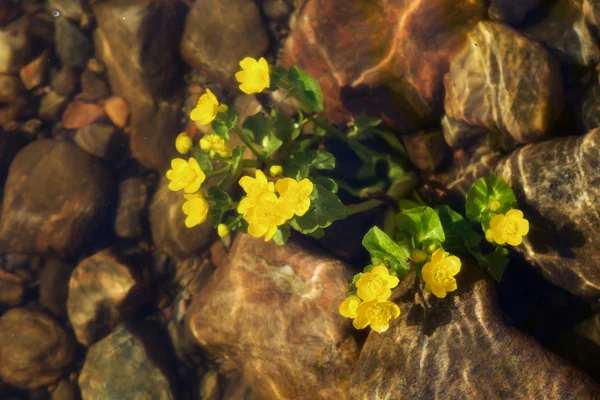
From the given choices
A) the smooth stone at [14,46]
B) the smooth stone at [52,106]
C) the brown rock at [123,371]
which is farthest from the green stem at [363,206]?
the smooth stone at [14,46]

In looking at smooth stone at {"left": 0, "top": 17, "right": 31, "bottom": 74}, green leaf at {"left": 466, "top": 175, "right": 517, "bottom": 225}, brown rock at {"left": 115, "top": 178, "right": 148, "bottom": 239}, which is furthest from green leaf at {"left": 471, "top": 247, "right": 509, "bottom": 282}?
smooth stone at {"left": 0, "top": 17, "right": 31, "bottom": 74}

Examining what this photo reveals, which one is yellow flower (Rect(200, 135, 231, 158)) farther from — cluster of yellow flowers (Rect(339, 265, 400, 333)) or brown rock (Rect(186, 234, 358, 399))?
cluster of yellow flowers (Rect(339, 265, 400, 333))

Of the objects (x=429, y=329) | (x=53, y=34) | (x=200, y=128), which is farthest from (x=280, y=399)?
(x=53, y=34)

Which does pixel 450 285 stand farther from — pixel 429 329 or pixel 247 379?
pixel 247 379

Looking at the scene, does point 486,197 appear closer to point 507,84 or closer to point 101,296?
point 507,84

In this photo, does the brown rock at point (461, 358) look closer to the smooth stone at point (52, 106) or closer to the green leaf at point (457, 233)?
the green leaf at point (457, 233)

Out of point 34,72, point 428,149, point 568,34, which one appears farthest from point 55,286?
point 568,34

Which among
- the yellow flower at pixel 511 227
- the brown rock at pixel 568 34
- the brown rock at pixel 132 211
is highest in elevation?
the brown rock at pixel 568 34
